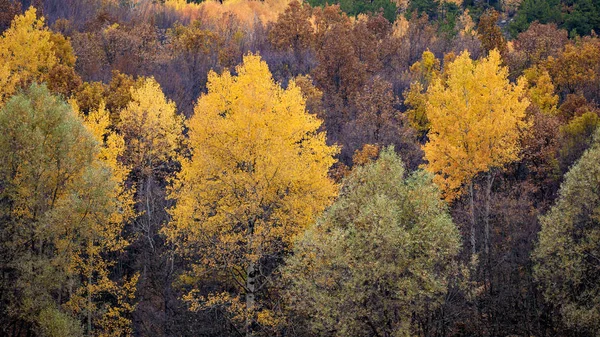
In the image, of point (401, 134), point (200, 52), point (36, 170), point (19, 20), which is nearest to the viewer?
point (36, 170)

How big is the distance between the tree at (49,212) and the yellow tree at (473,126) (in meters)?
16.1

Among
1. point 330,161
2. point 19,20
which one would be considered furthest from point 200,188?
point 19,20

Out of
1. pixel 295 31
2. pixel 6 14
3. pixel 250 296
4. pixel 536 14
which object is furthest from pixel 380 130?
pixel 536 14

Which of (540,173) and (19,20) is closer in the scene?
(540,173)

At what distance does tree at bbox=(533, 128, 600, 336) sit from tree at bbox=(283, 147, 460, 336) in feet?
16.3

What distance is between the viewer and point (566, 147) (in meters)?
39.7

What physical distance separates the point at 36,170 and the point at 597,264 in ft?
75.6

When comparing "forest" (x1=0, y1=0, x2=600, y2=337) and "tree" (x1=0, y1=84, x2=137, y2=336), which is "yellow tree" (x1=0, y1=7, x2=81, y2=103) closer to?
"forest" (x1=0, y1=0, x2=600, y2=337)

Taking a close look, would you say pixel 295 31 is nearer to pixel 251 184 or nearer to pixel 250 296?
pixel 251 184

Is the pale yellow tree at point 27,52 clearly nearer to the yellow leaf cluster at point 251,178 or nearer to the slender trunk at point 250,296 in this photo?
the yellow leaf cluster at point 251,178

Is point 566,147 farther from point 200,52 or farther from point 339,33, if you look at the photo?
point 200,52

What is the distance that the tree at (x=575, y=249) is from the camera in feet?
82.0

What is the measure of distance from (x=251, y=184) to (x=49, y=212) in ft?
30.8

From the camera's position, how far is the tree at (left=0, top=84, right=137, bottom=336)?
2788 centimetres
